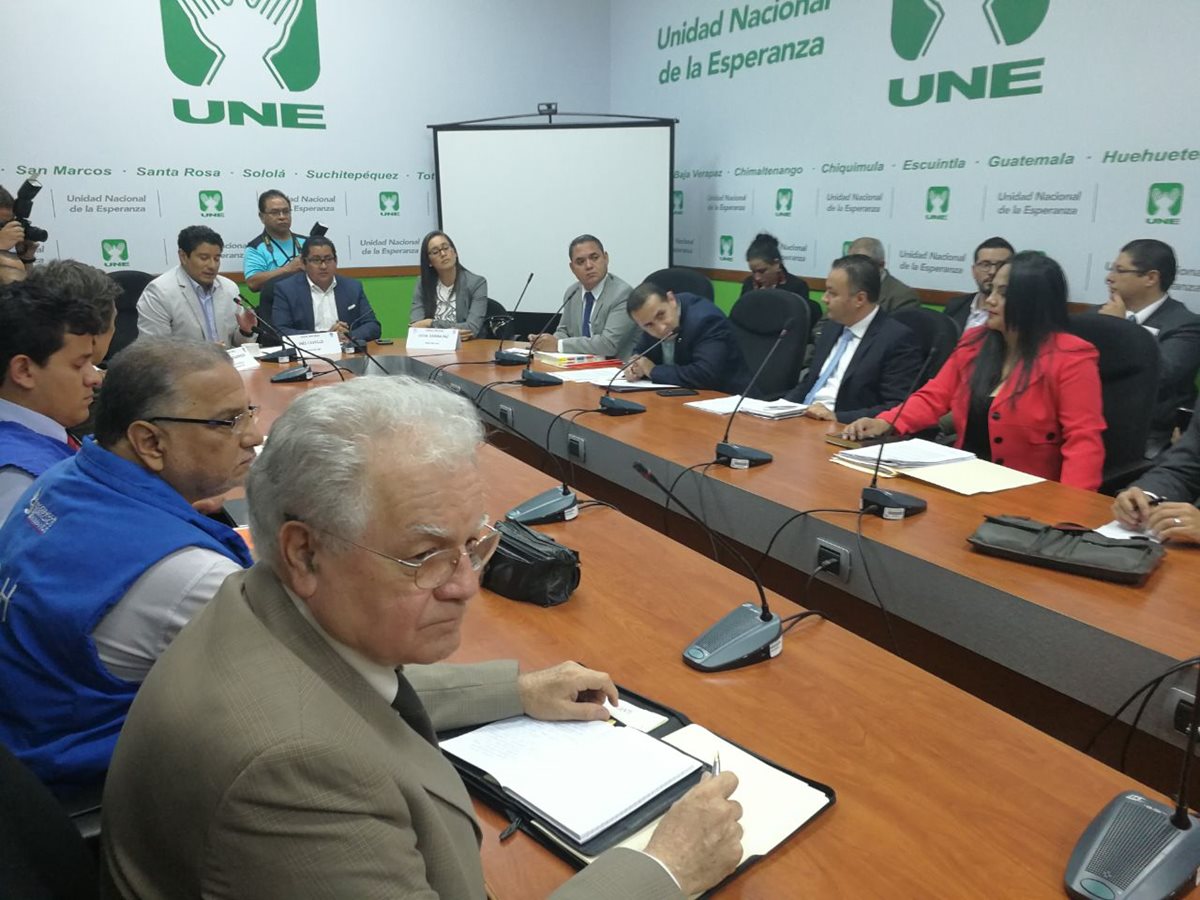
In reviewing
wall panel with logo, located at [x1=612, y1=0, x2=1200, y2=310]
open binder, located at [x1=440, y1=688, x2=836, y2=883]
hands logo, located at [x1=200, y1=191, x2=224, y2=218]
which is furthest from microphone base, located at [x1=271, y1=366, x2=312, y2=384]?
wall panel with logo, located at [x1=612, y1=0, x2=1200, y2=310]

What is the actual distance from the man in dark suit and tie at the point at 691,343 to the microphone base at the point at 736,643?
2295mm

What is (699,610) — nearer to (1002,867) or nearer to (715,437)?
(1002,867)

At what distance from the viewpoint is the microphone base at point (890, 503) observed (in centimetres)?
195

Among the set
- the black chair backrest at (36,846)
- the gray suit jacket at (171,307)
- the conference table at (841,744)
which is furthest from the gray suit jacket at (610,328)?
the black chair backrest at (36,846)

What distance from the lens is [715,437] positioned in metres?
2.75

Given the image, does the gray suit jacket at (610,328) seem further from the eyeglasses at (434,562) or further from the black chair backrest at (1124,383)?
the eyeglasses at (434,562)

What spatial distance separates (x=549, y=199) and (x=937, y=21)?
2.87 m

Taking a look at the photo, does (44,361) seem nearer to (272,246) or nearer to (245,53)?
(272,246)

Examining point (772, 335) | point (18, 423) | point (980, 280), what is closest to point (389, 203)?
point (772, 335)

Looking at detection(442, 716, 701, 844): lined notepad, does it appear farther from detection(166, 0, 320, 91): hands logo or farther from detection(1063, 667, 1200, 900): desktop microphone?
detection(166, 0, 320, 91): hands logo

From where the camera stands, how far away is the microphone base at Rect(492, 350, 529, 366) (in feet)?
13.7

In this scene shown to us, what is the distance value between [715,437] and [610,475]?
1.14ft

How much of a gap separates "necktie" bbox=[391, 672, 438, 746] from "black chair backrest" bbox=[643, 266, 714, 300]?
432 cm

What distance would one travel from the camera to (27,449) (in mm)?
1681
